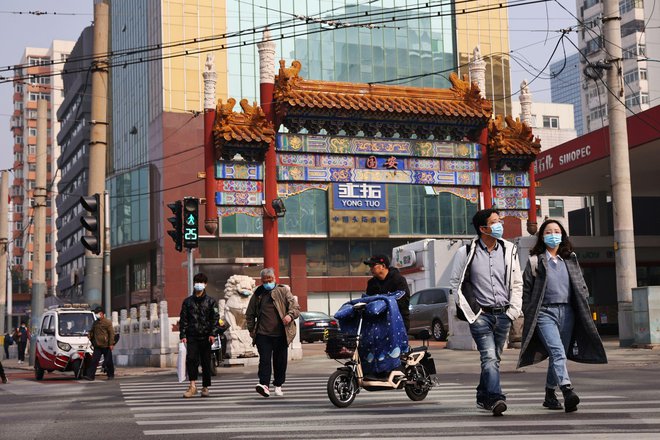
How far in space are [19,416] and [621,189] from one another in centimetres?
1577

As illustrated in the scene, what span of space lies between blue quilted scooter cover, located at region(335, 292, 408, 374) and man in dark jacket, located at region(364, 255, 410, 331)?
0.93 feet

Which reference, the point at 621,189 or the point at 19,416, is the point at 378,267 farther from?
the point at 621,189

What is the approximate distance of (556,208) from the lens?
72312 mm

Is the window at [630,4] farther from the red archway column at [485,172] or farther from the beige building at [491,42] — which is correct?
the red archway column at [485,172]

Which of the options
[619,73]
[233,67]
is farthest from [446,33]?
[619,73]

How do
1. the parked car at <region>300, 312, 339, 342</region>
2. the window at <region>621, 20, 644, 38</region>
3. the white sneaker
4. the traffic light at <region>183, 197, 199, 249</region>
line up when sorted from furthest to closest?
the window at <region>621, 20, 644, 38</region> < the parked car at <region>300, 312, 339, 342</region> < the traffic light at <region>183, 197, 199, 249</region> < the white sneaker

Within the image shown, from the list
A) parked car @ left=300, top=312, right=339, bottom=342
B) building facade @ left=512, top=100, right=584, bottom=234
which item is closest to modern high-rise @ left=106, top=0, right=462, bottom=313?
building facade @ left=512, top=100, right=584, bottom=234

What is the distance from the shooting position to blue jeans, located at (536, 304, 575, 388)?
8875 mm

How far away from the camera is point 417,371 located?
421 inches

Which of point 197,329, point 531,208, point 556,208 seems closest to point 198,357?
point 197,329

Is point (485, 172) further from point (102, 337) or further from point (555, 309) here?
point (555, 309)

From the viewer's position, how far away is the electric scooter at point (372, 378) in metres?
10.2

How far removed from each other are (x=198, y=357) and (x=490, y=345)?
558 centimetres

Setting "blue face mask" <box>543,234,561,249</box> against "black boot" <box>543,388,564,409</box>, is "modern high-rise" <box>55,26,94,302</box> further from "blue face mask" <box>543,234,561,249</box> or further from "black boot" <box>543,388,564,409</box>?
"black boot" <box>543,388,564,409</box>
